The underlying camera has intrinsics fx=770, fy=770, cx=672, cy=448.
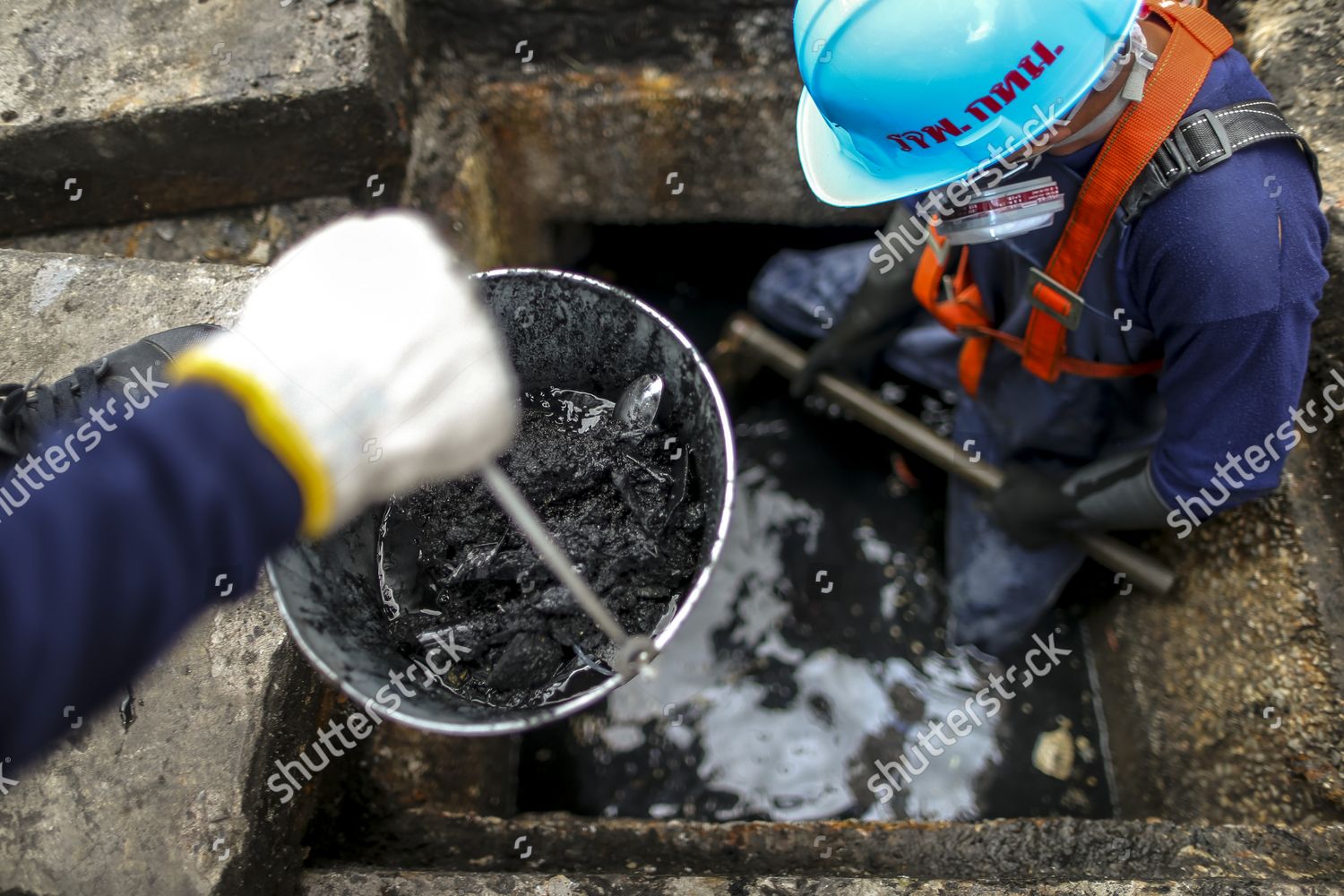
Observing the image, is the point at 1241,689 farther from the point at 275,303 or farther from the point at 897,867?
the point at 275,303

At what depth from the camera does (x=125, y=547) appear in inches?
33.4

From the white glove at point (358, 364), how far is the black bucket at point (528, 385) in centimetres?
32

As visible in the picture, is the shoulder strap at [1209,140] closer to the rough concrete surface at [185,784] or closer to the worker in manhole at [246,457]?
the worker in manhole at [246,457]

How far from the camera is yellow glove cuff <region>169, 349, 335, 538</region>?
92cm

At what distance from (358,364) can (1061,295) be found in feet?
4.68

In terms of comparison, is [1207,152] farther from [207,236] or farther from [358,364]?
[207,236]

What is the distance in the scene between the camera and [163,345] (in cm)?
141

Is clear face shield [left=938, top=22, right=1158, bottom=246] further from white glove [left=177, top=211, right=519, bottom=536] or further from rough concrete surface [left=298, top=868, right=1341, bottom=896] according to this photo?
rough concrete surface [left=298, top=868, right=1341, bottom=896]

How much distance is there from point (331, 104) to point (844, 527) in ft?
6.89

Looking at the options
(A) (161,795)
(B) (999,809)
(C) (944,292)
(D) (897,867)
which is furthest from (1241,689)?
(A) (161,795)

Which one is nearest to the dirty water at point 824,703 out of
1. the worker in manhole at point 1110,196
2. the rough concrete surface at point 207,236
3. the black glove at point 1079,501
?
the black glove at point 1079,501

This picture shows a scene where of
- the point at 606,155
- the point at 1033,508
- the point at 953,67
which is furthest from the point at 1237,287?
the point at 606,155

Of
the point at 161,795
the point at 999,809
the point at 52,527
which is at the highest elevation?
the point at 52,527

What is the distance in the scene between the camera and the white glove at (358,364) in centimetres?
94
